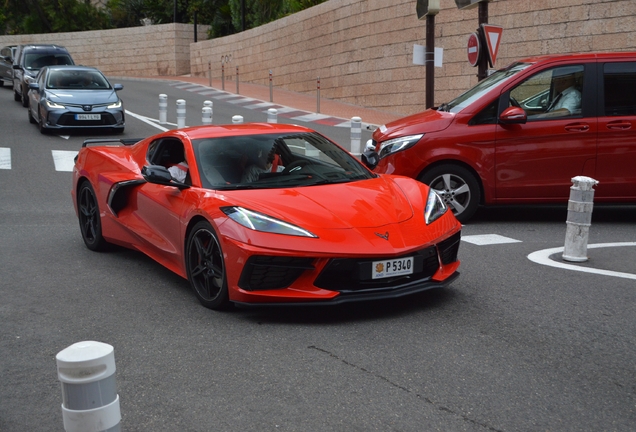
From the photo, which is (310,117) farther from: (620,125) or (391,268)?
(391,268)

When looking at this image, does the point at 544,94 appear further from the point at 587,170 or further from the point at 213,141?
the point at 213,141

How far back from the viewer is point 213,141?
256 inches

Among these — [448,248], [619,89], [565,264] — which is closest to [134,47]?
[619,89]

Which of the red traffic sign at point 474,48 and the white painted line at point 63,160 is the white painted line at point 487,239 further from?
the white painted line at point 63,160

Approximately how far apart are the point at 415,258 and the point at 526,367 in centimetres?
119

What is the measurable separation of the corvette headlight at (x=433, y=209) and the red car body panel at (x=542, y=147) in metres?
2.78

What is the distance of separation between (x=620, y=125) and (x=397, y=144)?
230 cm

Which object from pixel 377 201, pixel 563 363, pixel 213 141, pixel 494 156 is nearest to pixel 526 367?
pixel 563 363

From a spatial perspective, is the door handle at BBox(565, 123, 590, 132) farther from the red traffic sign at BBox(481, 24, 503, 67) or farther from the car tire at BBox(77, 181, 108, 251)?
the red traffic sign at BBox(481, 24, 503, 67)

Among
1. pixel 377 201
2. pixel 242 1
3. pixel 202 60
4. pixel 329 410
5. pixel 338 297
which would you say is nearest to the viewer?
pixel 329 410

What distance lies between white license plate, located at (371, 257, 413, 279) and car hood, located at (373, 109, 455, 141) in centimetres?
392

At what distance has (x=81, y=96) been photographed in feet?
59.1

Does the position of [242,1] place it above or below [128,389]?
above

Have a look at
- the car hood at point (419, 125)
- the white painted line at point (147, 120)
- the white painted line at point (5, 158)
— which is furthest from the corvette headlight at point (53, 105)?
the car hood at point (419, 125)
